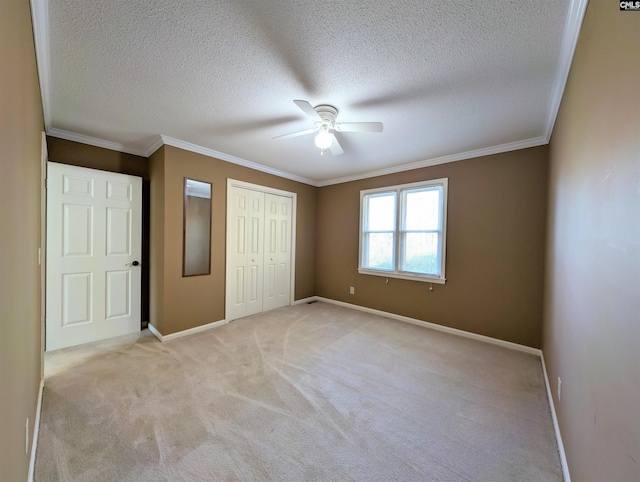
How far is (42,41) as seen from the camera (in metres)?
1.59

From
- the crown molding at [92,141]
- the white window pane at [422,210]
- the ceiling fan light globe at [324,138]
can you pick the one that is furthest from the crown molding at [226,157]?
the white window pane at [422,210]

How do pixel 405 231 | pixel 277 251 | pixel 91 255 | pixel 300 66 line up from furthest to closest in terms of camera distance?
pixel 277 251 < pixel 405 231 < pixel 91 255 < pixel 300 66

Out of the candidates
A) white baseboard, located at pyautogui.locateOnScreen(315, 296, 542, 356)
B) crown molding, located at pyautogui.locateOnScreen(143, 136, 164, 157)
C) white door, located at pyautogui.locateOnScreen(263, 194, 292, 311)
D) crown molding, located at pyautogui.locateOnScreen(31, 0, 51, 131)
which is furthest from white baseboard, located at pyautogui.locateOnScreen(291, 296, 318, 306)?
crown molding, located at pyautogui.locateOnScreen(31, 0, 51, 131)

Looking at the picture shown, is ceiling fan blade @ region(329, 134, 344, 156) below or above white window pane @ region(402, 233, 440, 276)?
above

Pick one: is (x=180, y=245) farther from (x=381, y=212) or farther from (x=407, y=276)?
(x=407, y=276)

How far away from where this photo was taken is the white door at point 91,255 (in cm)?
286

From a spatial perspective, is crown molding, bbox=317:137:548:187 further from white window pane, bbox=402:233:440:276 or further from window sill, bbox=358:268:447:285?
window sill, bbox=358:268:447:285

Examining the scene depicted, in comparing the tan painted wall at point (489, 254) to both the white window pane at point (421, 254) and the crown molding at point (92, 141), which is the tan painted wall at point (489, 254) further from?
the crown molding at point (92, 141)

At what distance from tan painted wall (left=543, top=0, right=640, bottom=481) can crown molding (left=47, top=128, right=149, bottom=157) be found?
437 centimetres

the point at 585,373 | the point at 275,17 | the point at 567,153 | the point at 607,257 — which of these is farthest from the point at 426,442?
the point at 275,17

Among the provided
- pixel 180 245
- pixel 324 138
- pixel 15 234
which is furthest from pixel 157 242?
pixel 324 138

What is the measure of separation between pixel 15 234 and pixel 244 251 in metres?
3.06

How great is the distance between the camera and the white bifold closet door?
3980mm

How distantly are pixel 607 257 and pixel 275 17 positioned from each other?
76.9 inches
